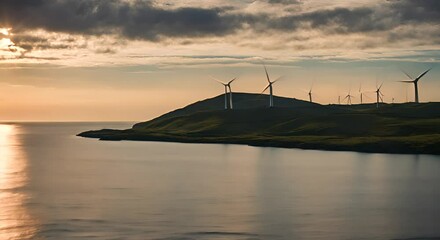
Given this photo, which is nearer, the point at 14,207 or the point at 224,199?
the point at 14,207

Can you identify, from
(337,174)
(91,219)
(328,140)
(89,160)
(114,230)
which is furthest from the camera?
(328,140)

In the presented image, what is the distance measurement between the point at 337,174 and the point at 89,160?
205 ft

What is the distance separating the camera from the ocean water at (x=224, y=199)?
57938 millimetres

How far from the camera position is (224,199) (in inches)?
3086

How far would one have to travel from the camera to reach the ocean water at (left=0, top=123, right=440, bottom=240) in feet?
190

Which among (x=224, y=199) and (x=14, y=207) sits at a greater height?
(x=14, y=207)

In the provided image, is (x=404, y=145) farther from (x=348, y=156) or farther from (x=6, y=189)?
(x=6, y=189)

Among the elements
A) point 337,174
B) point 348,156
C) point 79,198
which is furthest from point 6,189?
point 348,156

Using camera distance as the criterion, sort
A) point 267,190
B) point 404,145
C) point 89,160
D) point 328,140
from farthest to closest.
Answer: point 328,140 < point 404,145 < point 89,160 < point 267,190

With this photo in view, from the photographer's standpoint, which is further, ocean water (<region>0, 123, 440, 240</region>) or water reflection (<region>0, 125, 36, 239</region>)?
ocean water (<region>0, 123, 440, 240</region>)

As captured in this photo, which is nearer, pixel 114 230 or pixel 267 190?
pixel 114 230

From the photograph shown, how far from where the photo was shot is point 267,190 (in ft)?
289

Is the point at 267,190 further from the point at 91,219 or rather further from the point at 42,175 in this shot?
the point at 42,175

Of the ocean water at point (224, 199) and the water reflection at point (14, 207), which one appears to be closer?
the water reflection at point (14, 207)
